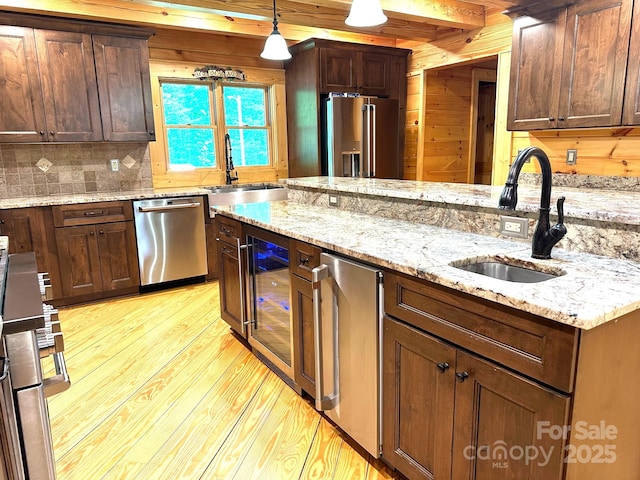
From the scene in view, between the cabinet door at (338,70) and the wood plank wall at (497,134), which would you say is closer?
the wood plank wall at (497,134)

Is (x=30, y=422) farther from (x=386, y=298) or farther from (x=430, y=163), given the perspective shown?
(x=430, y=163)

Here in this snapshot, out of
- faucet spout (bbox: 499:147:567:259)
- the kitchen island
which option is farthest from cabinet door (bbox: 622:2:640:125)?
faucet spout (bbox: 499:147:567:259)

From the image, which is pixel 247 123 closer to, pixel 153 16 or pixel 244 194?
pixel 244 194

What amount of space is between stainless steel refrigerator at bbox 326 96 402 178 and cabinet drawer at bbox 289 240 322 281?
270cm

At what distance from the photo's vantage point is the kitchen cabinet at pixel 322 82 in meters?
4.68

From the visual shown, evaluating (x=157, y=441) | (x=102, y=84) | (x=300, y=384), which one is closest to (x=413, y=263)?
(x=300, y=384)

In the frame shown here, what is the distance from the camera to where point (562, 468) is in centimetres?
112

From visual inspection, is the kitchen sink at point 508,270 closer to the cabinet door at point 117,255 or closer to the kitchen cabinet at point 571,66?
the kitchen cabinet at point 571,66

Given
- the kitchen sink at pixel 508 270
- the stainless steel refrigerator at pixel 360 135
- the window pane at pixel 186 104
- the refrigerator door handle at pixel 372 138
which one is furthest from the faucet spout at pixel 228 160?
the kitchen sink at pixel 508 270

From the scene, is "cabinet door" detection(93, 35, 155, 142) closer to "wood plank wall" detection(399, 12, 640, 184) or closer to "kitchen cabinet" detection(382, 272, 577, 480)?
"wood plank wall" detection(399, 12, 640, 184)

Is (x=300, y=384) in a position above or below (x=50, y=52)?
below

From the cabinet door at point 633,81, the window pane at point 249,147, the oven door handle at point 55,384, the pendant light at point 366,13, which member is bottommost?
the oven door handle at point 55,384

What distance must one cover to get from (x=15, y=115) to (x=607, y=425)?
14.3ft

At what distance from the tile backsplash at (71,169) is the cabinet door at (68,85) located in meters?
0.38
